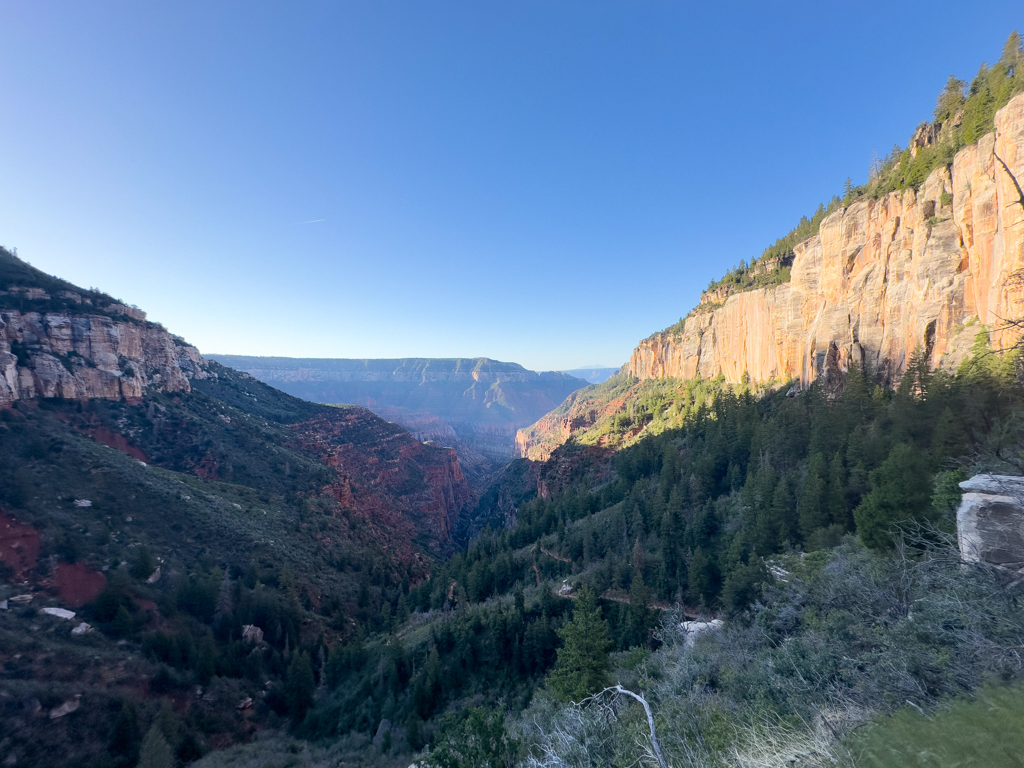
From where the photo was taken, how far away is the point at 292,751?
21562 millimetres

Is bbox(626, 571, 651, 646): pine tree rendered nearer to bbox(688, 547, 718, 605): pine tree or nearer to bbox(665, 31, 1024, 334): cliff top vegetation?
bbox(688, 547, 718, 605): pine tree

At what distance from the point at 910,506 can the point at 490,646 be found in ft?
83.1

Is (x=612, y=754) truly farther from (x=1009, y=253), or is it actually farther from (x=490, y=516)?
(x=490, y=516)

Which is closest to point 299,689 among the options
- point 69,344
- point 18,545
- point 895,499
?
point 18,545

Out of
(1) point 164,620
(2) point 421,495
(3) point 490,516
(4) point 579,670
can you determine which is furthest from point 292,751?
(3) point 490,516

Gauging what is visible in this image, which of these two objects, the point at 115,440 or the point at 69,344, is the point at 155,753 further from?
the point at 69,344

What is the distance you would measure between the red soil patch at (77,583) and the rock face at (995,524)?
44.6 meters

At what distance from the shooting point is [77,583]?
26.7 metres

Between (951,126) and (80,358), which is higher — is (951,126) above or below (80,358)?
above

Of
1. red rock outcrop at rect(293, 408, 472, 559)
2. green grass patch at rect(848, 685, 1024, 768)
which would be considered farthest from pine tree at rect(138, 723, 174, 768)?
red rock outcrop at rect(293, 408, 472, 559)

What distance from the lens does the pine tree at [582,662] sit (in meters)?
15.1

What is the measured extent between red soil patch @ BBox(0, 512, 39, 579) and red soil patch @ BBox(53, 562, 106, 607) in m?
1.81

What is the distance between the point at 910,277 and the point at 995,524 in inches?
1550

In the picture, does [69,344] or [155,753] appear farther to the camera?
[69,344]
